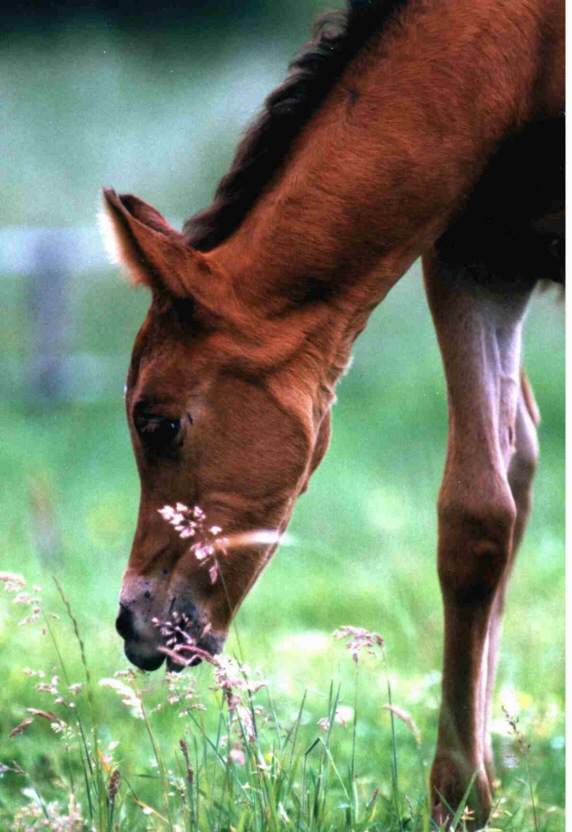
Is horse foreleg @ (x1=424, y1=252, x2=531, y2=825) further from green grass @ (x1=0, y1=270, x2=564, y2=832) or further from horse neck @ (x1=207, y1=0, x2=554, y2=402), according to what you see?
horse neck @ (x1=207, y1=0, x2=554, y2=402)

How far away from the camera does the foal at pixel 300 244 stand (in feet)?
8.49

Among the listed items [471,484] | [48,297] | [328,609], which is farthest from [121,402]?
[471,484]

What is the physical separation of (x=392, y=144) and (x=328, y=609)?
288 cm

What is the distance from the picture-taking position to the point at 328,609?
5.06 meters

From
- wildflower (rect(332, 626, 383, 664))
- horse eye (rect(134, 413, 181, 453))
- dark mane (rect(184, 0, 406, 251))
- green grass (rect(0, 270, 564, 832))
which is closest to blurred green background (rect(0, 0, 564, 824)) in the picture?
green grass (rect(0, 270, 564, 832))

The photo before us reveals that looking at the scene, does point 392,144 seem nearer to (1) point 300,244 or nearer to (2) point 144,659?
(1) point 300,244

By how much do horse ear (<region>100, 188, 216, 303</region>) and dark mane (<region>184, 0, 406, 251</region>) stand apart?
188 mm

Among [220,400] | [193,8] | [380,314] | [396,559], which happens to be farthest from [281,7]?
[220,400]

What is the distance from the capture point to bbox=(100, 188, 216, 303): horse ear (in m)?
2.46

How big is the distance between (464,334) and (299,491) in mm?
647

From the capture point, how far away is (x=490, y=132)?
8.61 feet

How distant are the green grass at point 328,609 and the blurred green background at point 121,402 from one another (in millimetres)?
20

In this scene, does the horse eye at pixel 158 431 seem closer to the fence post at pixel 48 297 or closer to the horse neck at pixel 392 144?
the horse neck at pixel 392 144

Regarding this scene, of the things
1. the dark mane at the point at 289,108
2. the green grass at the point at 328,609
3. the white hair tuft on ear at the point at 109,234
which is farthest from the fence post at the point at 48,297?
the white hair tuft on ear at the point at 109,234
